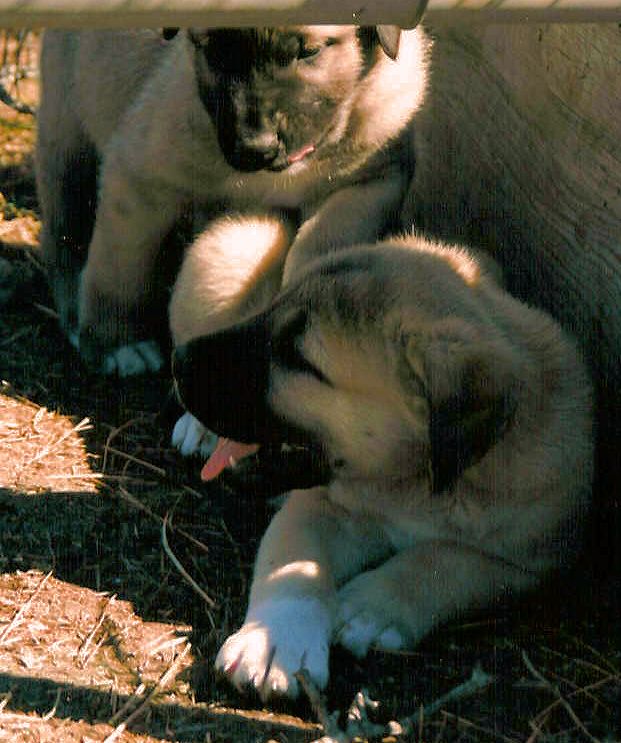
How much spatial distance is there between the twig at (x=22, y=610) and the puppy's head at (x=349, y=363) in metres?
0.58

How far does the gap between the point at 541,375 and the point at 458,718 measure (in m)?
0.97

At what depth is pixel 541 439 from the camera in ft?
10.8

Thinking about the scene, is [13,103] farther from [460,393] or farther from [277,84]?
[460,393]

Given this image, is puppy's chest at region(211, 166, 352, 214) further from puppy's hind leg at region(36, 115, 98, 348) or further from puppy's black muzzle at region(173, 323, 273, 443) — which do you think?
puppy's black muzzle at region(173, 323, 273, 443)

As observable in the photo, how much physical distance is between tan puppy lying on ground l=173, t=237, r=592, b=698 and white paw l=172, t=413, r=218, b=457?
68 centimetres

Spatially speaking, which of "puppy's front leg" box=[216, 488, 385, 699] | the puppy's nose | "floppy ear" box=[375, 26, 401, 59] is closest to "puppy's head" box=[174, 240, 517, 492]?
"puppy's front leg" box=[216, 488, 385, 699]

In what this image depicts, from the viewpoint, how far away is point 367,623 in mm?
3066

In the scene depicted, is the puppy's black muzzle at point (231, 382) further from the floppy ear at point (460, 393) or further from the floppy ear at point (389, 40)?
the floppy ear at point (389, 40)

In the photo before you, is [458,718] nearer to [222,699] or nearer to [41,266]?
[222,699]

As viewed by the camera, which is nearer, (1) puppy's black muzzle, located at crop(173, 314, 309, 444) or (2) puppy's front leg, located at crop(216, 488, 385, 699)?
(2) puppy's front leg, located at crop(216, 488, 385, 699)

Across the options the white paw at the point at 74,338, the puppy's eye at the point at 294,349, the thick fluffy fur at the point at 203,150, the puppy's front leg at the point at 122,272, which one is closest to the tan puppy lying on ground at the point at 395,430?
the puppy's eye at the point at 294,349

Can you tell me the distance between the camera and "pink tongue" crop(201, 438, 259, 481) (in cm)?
357

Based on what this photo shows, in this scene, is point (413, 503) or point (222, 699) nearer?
point (222, 699)

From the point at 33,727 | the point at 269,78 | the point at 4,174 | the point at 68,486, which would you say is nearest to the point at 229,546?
the point at 68,486
